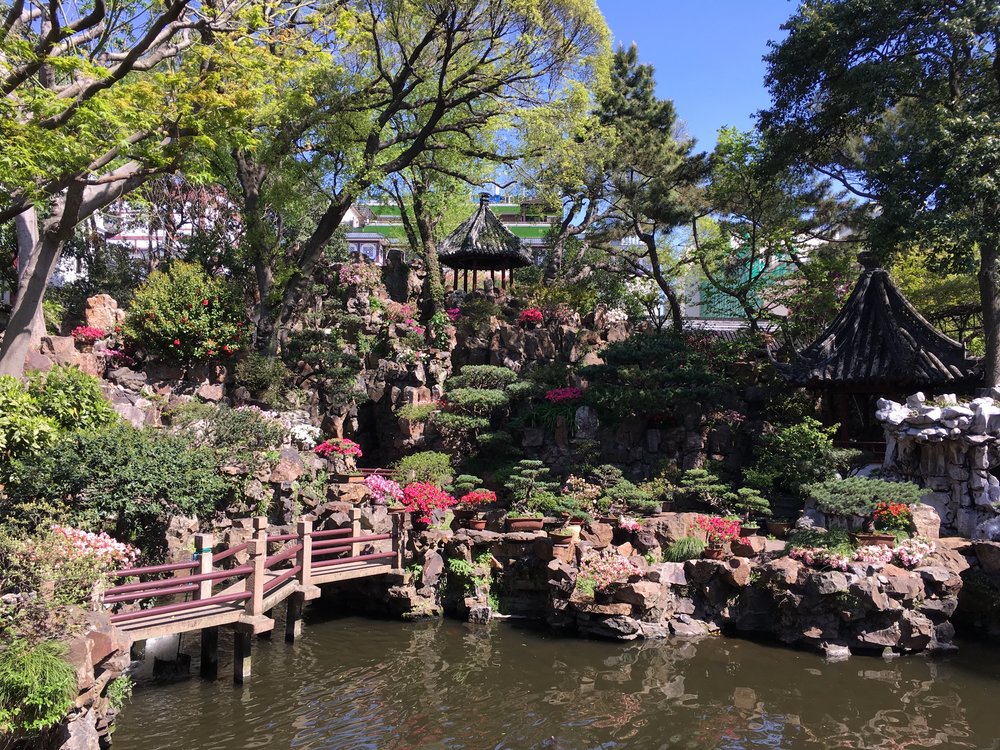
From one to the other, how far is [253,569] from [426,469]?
21.5 ft

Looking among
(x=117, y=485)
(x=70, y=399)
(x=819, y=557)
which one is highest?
(x=70, y=399)

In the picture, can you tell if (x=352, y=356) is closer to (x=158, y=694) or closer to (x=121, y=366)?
(x=121, y=366)

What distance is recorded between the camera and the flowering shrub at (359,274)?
21188mm

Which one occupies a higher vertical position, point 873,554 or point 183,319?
point 183,319

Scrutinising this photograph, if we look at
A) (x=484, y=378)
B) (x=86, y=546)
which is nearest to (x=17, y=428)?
(x=86, y=546)

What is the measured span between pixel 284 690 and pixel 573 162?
604 inches

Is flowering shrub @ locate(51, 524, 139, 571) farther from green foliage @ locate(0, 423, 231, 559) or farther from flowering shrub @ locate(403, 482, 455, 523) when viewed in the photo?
flowering shrub @ locate(403, 482, 455, 523)

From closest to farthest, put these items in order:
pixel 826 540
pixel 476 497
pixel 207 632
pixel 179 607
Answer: pixel 179 607, pixel 207 632, pixel 826 540, pixel 476 497

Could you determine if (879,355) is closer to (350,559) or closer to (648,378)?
(648,378)

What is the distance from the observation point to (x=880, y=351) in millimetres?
14906

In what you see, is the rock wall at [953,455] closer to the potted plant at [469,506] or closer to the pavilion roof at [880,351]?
the pavilion roof at [880,351]

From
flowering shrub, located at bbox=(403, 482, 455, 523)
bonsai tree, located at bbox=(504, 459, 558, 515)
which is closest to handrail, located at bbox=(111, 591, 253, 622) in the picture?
flowering shrub, located at bbox=(403, 482, 455, 523)

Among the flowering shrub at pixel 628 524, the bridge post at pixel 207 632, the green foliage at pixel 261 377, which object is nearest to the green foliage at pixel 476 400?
the green foliage at pixel 261 377

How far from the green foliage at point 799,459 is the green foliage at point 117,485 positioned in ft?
35.1
